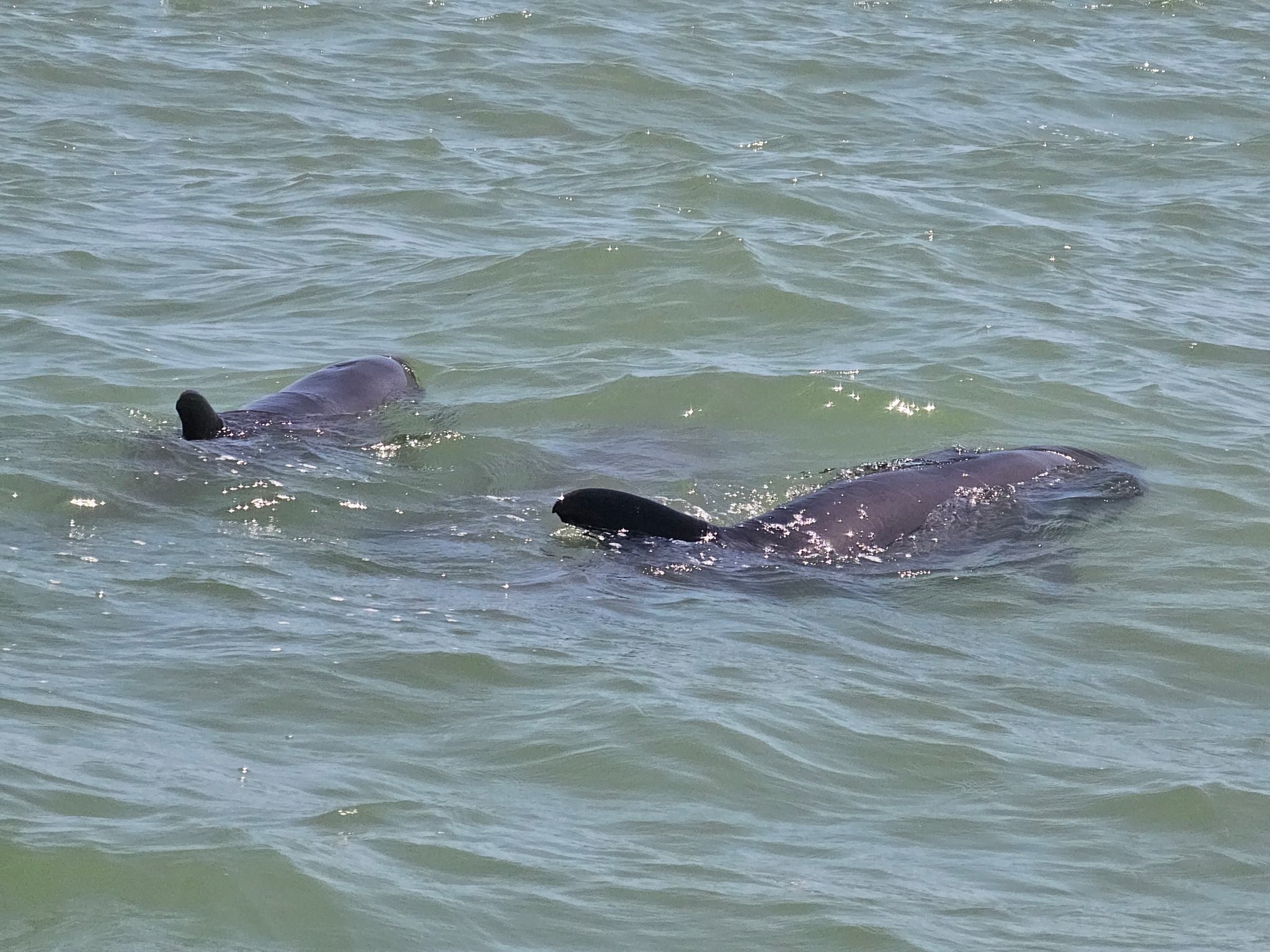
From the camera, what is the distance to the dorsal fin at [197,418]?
7.99 metres

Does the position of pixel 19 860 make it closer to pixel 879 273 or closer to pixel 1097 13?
pixel 879 273

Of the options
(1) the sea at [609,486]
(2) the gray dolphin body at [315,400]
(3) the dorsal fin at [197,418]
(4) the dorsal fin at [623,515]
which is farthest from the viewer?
(2) the gray dolphin body at [315,400]

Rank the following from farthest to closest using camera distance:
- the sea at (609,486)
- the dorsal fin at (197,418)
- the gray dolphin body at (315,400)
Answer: the gray dolphin body at (315,400), the dorsal fin at (197,418), the sea at (609,486)

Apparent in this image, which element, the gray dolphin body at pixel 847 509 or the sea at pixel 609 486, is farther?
the gray dolphin body at pixel 847 509

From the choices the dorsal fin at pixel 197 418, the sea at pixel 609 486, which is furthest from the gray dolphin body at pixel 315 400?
the sea at pixel 609 486

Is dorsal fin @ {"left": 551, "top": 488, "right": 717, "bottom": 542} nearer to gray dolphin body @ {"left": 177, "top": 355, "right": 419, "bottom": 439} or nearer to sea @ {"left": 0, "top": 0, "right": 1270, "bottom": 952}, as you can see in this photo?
sea @ {"left": 0, "top": 0, "right": 1270, "bottom": 952}

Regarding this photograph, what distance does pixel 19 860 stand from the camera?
4496 mm

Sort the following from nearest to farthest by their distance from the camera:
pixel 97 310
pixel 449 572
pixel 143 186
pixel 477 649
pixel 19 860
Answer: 1. pixel 19 860
2. pixel 477 649
3. pixel 449 572
4. pixel 97 310
5. pixel 143 186

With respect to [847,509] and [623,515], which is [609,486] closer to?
[847,509]

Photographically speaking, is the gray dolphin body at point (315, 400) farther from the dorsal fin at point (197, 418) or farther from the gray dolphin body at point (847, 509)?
the gray dolphin body at point (847, 509)

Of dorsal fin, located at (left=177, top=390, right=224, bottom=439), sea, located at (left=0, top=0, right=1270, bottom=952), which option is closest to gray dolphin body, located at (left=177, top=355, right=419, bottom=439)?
dorsal fin, located at (left=177, top=390, right=224, bottom=439)

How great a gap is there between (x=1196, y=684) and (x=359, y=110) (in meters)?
11.2

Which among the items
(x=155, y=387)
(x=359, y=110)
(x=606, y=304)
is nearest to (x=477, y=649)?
(x=155, y=387)

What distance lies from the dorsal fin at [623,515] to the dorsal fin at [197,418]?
186 centimetres
